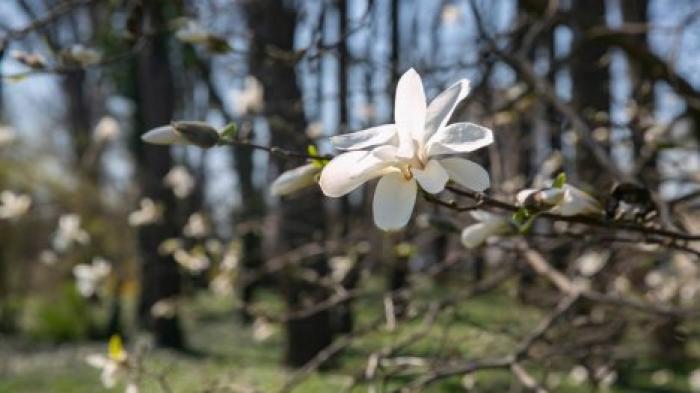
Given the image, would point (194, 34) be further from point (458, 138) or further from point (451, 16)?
point (451, 16)

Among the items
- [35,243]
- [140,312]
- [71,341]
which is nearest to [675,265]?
[140,312]

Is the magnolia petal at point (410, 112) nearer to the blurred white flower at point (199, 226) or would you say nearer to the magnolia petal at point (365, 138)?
the magnolia petal at point (365, 138)

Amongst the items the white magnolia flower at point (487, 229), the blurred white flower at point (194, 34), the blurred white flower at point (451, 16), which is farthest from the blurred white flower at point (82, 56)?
the blurred white flower at point (451, 16)

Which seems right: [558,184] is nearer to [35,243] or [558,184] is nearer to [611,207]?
[611,207]

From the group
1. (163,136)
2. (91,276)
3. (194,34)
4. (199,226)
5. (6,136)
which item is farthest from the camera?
(6,136)

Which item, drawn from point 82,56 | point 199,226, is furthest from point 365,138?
point 199,226

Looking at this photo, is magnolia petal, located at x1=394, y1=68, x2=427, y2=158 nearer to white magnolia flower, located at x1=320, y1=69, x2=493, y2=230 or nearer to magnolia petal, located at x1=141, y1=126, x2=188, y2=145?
white magnolia flower, located at x1=320, y1=69, x2=493, y2=230
